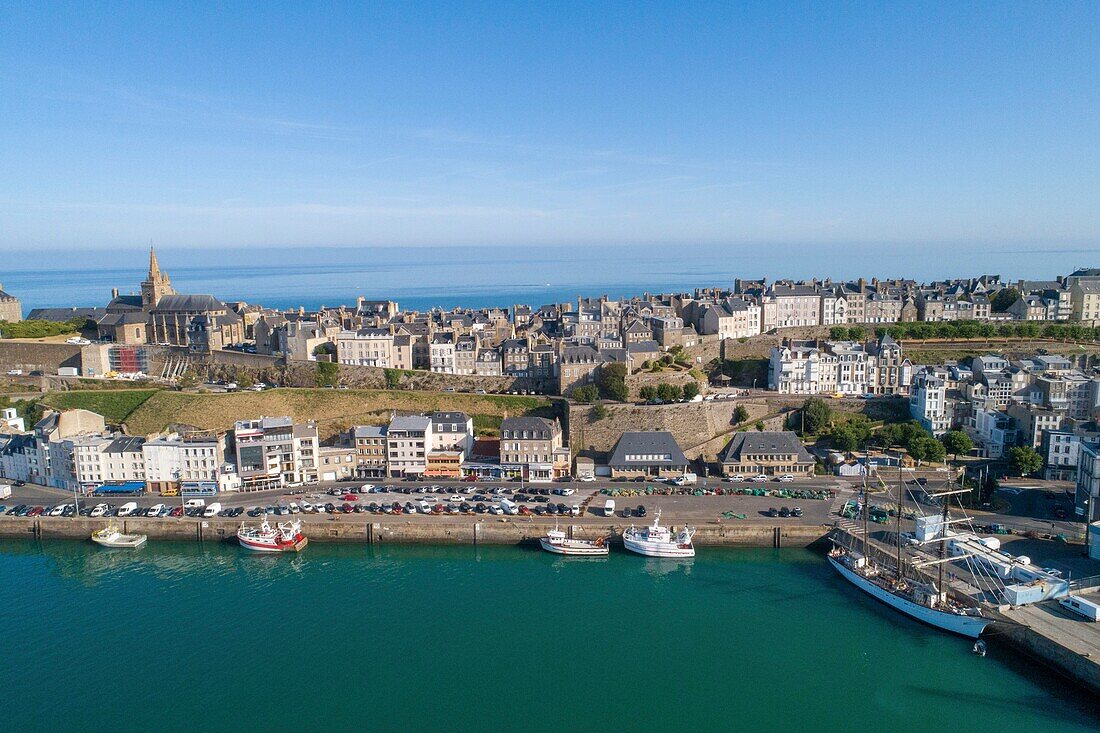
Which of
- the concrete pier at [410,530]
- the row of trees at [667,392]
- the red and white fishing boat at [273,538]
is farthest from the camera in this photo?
the row of trees at [667,392]

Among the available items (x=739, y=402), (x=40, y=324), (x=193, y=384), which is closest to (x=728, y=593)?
(x=739, y=402)

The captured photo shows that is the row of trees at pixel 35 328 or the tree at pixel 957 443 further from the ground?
the row of trees at pixel 35 328

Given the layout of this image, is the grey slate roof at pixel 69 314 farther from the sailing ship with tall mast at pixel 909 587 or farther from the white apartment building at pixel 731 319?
the sailing ship with tall mast at pixel 909 587

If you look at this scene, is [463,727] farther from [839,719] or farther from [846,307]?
[846,307]

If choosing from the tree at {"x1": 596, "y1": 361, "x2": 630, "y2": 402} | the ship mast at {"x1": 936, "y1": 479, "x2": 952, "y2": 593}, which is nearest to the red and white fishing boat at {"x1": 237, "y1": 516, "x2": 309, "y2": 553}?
the tree at {"x1": 596, "y1": 361, "x2": 630, "y2": 402}

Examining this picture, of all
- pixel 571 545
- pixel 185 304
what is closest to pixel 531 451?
pixel 571 545

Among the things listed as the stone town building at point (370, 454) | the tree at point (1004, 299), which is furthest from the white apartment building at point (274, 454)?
the tree at point (1004, 299)

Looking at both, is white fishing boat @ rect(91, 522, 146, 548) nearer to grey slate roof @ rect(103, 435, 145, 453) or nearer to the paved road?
the paved road

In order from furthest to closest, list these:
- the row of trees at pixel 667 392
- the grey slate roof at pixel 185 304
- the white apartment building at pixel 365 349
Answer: the grey slate roof at pixel 185 304 → the white apartment building at pixel 365 349 → the row of trees at pixel 667 392
